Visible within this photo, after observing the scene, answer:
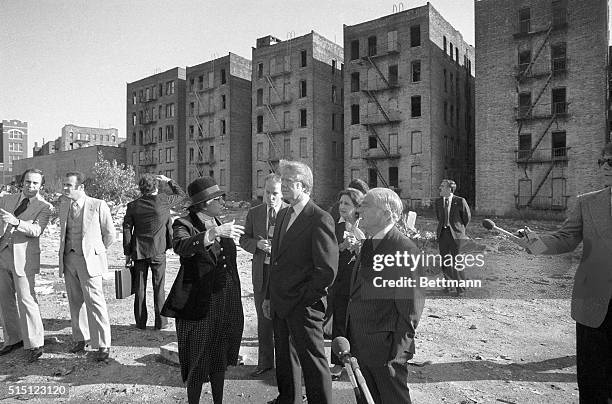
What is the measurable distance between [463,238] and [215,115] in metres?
40.9

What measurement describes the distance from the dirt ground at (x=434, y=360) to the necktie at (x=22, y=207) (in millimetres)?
1833

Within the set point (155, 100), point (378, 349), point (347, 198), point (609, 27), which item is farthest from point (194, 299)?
point (155, 100)

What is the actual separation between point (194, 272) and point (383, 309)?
5.61 ft

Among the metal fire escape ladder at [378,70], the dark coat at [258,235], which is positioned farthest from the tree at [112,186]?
the dark coat at [258,235]

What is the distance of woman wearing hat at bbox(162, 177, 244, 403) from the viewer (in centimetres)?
361

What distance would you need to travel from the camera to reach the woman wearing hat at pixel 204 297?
3609 mm

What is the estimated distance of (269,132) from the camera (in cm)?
4172

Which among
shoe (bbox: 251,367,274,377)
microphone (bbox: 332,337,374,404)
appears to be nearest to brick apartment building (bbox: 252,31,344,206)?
shoe (bbox: 251,367,274,377)

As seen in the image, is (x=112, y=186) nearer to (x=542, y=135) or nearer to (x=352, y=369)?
(x=352, y=369)

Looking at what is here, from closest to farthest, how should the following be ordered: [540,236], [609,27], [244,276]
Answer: [540,236] < [244,276] < [609,27]

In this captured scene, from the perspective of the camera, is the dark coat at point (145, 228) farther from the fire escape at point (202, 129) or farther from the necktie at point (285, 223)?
the fire escape at point (202, 129)

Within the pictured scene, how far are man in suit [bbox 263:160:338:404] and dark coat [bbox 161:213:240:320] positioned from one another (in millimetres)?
502

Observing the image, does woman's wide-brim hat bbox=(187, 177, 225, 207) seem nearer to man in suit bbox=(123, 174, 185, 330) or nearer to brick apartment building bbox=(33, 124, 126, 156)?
man in suit bbox=(123, 174, 185, 330)

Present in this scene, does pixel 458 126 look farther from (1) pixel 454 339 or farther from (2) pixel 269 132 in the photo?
(1) pixel 454 339
